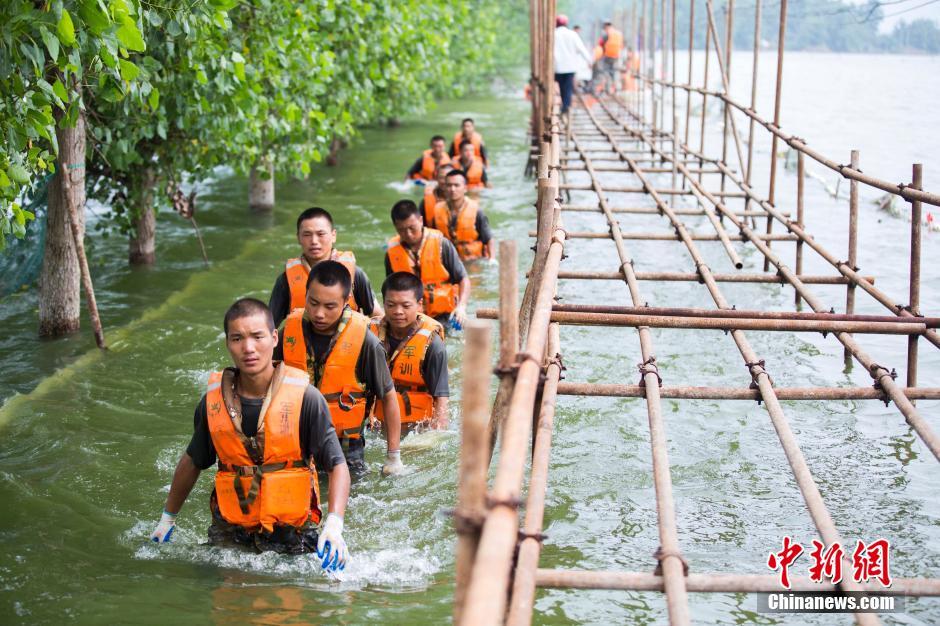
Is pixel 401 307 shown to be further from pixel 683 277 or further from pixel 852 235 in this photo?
pixel 852 235

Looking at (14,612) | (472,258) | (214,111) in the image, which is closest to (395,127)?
(472,258)

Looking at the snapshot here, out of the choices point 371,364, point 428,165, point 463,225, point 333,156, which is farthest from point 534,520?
point 333,156

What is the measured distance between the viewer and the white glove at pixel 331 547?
405 centimetres

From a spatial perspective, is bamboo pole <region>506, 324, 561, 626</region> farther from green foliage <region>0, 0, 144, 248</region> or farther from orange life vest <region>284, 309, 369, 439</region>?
green foliage <region>0, 0, 144, 248</region>

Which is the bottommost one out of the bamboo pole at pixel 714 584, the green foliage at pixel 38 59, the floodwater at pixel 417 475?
the floodwater at pixel 417 475

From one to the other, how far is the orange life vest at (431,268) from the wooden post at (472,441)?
511 centimetres

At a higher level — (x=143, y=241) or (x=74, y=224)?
(x=74, y=224)

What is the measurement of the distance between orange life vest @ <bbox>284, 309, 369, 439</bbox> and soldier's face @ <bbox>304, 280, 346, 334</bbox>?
48mm

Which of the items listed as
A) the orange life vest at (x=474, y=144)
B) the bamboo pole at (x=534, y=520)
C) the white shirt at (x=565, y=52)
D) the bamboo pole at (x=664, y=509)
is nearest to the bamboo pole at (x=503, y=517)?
the bamboo pole at (x=534, y=520)

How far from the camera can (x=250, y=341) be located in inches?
163

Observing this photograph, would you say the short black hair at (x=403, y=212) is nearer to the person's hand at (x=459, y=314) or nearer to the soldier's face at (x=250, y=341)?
the person's hand at (x=459, y=314)

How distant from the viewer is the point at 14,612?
14.4 ft

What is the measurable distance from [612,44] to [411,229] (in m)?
Answer: 19.4

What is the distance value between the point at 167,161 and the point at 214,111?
3.65ft
